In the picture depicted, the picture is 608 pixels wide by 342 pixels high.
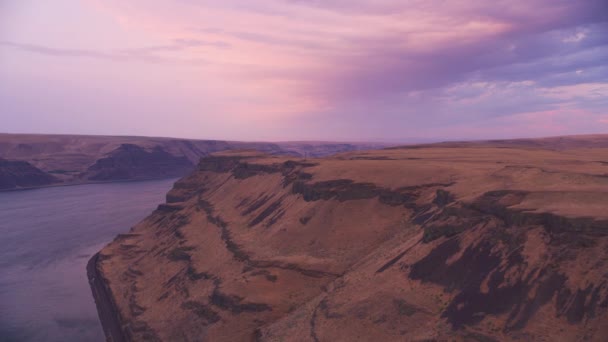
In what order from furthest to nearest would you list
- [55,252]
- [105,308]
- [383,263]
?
[55,252], [105,308], [383,263]

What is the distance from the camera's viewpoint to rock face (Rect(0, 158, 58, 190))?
155863 millimetres

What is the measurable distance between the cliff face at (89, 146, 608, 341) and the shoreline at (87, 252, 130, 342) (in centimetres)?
28

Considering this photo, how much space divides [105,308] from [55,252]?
2943 cm

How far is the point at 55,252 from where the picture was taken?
236ft

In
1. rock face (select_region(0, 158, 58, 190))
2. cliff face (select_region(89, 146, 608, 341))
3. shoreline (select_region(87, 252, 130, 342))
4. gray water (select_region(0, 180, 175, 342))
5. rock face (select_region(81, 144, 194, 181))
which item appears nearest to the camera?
cliff face (select_region(89, 146, 608, 341))

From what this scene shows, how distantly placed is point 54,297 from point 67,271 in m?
10.5

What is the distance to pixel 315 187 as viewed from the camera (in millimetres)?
53344

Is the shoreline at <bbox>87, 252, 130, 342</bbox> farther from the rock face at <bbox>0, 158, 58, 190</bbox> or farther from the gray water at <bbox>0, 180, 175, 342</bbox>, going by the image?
the rock face at <bbox>0, 158, 58, 190</bbox>

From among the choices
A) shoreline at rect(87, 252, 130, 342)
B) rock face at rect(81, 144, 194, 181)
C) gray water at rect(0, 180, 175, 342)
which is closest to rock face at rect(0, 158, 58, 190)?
gray water at rect(0, 180, 175, 342)

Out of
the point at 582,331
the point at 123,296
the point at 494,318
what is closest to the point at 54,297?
→ the point at 123,296

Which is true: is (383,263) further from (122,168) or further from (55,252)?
(122,168)

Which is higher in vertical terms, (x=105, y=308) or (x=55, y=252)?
(x=55, y=252)


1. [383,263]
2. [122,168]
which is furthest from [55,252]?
[122,168]

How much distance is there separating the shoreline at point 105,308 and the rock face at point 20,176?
119523 mm
